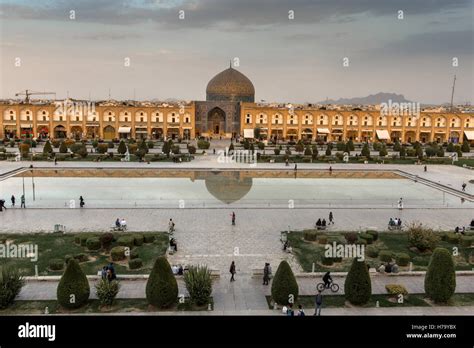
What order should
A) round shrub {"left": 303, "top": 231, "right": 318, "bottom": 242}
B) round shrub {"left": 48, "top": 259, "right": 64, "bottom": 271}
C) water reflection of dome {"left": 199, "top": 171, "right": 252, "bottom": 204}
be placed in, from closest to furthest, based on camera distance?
round shrub {"left": 48, "top": 259, "right": 64, "bottom": 271} < round shrub {"left": 303, "top": 231, "right": 318, "bottom": 242} < water reflection of dome {"left": 199, "top": 171, "right": 252, "bottom": 204}

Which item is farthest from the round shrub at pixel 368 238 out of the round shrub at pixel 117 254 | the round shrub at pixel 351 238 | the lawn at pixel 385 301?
the round shrub at pixel 117 254

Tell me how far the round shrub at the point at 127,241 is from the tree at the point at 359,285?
281 inches

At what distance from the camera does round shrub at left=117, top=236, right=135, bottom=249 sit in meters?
15.0

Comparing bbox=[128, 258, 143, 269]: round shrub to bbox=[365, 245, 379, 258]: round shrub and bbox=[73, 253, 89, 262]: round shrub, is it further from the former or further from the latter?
bbox=[365, 245, 379, 258]: round shrub

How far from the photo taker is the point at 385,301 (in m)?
11.5

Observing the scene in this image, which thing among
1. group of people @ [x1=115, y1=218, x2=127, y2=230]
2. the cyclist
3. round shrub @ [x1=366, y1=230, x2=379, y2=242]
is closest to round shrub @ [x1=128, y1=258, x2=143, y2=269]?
group of people @ [x1=115, y1=218, x2=127, y2=230]

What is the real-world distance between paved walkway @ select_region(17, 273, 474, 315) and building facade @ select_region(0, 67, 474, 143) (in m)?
45.3

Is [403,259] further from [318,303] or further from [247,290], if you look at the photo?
[247,290]

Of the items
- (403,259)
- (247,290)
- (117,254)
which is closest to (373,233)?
(403,259)

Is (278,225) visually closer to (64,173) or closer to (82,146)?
(64,173)

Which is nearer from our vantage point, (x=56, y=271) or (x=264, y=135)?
(x=56, y=271)
